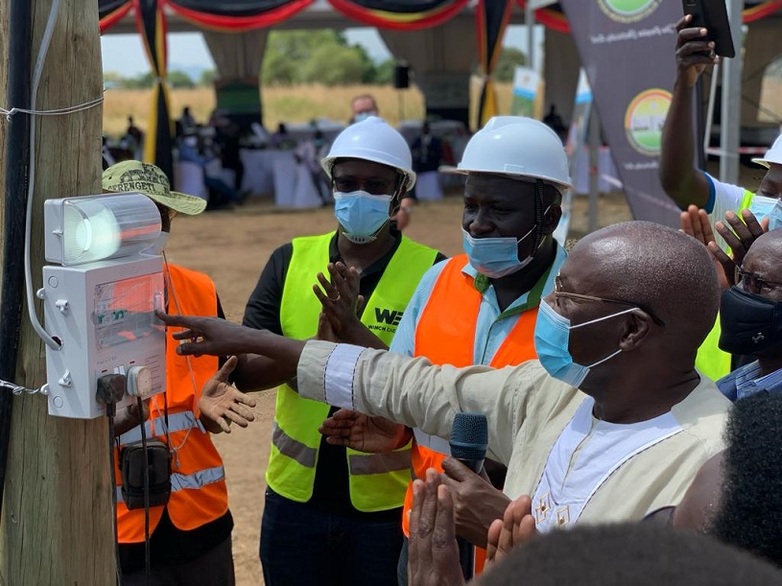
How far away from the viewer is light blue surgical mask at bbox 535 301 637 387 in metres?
1.92

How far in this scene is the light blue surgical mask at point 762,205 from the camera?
10.4ft

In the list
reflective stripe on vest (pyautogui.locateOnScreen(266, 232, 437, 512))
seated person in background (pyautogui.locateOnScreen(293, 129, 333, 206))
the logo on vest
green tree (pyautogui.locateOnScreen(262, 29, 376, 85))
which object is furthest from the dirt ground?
green tree (pyautogui.locateOnScreen(262, 29, 376, 85))

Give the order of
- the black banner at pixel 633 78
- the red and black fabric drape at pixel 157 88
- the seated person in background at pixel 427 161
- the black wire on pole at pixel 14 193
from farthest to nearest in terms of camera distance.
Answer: the seated person in background at pixel 427 161, the red and black fabric drape at pixel 157 88, the black banner at pixel 633 78, the black wire on pole at pixel 14 193

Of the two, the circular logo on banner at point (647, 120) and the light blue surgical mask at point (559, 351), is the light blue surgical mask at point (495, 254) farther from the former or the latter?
the circular logo on banner at point (647, 120)

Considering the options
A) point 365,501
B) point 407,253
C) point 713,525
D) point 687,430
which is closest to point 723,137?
point 407,253

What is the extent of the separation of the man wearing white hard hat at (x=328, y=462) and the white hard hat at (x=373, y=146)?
1 centimetres

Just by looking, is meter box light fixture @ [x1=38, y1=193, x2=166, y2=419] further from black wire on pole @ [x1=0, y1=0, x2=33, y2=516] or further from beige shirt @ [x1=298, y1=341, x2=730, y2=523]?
beige shirt @ [x1=298, y1=341, x2=730, y2=523]

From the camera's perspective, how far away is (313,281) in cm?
309

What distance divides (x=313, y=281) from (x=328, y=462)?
0.59 metres

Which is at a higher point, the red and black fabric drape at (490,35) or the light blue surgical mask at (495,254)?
the red and black fabric drape at (490,35)

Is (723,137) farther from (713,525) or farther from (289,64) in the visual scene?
(289,64)

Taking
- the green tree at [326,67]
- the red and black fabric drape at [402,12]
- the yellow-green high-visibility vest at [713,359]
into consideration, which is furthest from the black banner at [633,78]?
the green tree at [326,67]

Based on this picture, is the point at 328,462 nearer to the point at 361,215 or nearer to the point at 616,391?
the point at 361,215

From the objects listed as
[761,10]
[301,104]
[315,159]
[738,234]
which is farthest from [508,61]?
[738,234]
